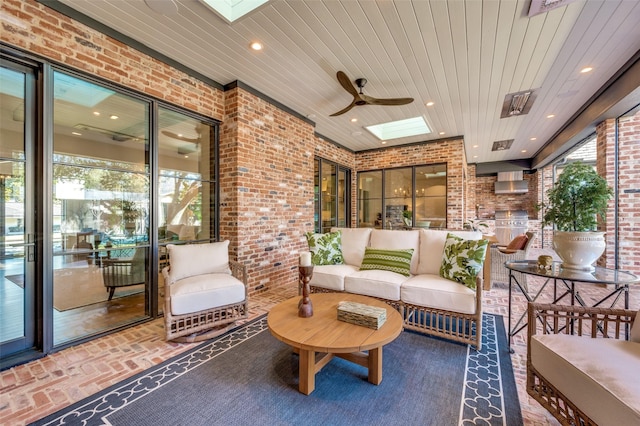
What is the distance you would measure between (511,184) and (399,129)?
5.69 meters

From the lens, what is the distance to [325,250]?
11.5 feet

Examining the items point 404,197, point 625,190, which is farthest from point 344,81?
point 625,190

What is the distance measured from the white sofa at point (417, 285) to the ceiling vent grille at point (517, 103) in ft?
7.90

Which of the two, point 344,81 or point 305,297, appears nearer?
point 305,297

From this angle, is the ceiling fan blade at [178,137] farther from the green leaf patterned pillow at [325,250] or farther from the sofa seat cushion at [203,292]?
the green leaf patterned pillow at [325,250]

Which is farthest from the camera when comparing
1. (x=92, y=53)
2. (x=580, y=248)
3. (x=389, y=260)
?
(x=389, y=260)

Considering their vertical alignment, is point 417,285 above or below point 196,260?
below

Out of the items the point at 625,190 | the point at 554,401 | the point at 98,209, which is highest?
the point at 625,190

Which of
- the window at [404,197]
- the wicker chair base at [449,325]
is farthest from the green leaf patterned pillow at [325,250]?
the window at [404,197]

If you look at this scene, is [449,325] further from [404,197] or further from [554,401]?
[404,197]

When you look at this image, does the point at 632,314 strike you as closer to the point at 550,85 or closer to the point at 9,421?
the point at 550,85

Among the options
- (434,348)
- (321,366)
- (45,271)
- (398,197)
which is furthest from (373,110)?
(45,271)

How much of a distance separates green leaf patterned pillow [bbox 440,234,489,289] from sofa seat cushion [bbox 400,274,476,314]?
0.07 m

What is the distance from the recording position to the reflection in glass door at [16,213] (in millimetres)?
2098
